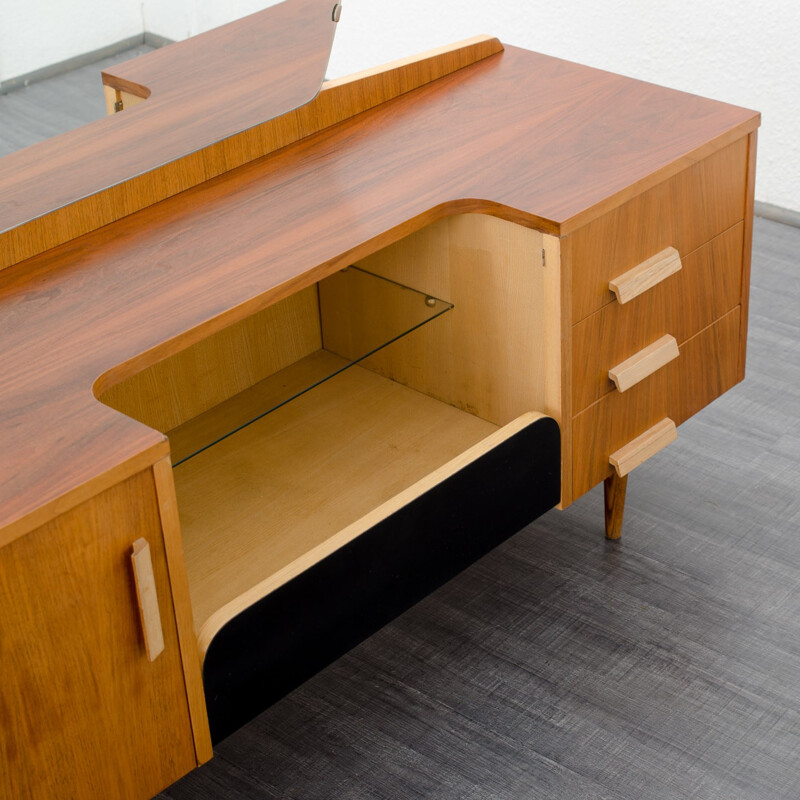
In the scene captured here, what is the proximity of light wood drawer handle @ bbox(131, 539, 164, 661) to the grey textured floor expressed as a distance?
40 centimetres

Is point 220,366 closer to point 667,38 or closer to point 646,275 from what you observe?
point 646,275

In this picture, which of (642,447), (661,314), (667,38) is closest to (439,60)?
(661,314)

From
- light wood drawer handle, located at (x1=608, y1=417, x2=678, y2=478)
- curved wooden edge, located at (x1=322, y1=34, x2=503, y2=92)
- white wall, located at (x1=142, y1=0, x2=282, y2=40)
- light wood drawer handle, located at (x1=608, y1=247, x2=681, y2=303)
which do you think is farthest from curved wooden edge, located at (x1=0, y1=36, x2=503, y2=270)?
light wood drawer handle, located at (x1=608, y1=417, x2=678, y2=478)

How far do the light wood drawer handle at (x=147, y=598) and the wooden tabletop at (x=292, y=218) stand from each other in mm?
78

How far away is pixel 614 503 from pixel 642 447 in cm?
18

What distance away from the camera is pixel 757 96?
258 centimetres

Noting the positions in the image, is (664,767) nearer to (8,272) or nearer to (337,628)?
(337,628)

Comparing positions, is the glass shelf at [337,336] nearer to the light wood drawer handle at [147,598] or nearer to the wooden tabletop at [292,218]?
the wooden tabletop at [292,218]

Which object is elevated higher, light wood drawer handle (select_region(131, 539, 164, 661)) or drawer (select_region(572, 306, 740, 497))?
light wood drawer handle (select_region(131, 539, 164, 661))

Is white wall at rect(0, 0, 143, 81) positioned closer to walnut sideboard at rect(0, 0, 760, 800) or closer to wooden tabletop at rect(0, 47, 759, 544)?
walnut sideboard at rect(0, 0, 760, 800)

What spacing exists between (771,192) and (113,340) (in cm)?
185

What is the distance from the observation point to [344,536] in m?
1.24

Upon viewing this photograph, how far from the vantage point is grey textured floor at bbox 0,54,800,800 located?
4.74ft

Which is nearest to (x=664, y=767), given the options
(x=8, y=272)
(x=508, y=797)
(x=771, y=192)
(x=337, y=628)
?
(x=508, y=797)
